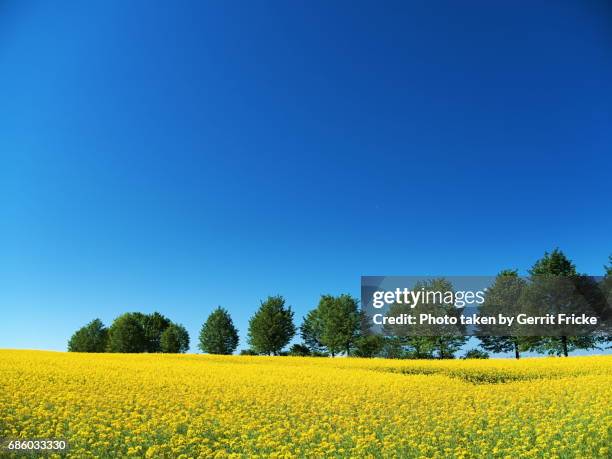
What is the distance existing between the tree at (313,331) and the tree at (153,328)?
31108mm

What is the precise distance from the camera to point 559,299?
48469 millimetres

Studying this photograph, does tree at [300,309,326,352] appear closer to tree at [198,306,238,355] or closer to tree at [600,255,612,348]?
tree at [198,306,238,355]

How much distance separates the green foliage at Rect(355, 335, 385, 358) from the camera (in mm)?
60972

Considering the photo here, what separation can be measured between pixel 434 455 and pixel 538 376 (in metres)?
20.2

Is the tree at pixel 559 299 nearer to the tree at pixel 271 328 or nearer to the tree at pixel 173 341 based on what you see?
the tree at pixel 271 328

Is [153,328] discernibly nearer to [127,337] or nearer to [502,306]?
[127,337]

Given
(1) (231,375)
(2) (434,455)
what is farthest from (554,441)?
(1) (231,375)

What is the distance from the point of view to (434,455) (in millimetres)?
10742

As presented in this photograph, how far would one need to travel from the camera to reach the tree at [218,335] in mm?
71000

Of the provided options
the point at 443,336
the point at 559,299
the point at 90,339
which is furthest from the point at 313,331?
the point at 90,339

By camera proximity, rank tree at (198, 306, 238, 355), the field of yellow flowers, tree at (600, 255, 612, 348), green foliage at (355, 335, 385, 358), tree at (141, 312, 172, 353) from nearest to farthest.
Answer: the field of yellow flowers → tree at (600, 255, 612, 348) → green foliage at (355, 335, 385, 358) → tree at (198, 306, 238, 355) → tree at (141, 312, 172, 353)

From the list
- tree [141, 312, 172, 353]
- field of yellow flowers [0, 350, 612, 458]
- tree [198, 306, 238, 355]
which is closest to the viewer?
field of yellow flowers [0, 350, 612, 458]

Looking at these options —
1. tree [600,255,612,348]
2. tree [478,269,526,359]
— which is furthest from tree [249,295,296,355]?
tree [600,255,612,348]

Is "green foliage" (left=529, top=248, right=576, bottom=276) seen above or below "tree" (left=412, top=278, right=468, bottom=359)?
above
